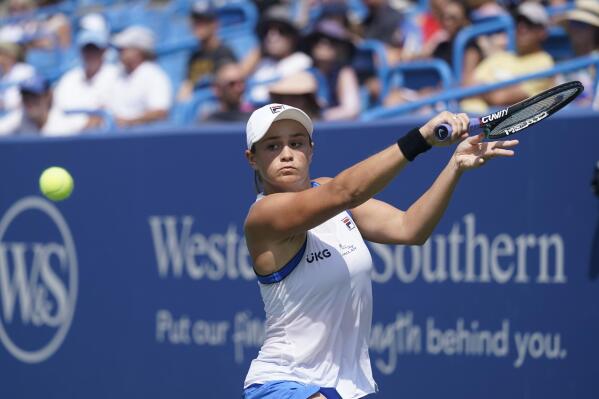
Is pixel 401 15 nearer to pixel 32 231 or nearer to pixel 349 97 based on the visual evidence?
pixel 349 97

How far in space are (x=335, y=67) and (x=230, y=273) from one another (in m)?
2.07

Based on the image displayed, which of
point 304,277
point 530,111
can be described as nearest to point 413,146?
point 530,111

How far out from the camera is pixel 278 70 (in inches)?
327

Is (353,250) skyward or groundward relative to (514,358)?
skyward

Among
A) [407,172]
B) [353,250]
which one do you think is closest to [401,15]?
[407,172]

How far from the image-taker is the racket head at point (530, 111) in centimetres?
360

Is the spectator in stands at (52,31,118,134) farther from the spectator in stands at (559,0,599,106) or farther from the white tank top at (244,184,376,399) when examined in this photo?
the white tank top at (244,184,376,399)

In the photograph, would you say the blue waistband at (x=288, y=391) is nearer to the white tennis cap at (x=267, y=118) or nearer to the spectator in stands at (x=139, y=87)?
the white tennis cap at (x=267, y=118)

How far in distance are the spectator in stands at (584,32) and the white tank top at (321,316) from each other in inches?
129

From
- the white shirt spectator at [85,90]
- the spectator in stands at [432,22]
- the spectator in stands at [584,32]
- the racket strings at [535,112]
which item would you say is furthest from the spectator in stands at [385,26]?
the racket strings at [535,112]

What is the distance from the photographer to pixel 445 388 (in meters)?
5.86

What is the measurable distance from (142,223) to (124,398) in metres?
1.16

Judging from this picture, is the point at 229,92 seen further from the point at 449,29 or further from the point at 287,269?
the point at 287,269

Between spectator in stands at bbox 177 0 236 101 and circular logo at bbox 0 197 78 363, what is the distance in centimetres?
227
